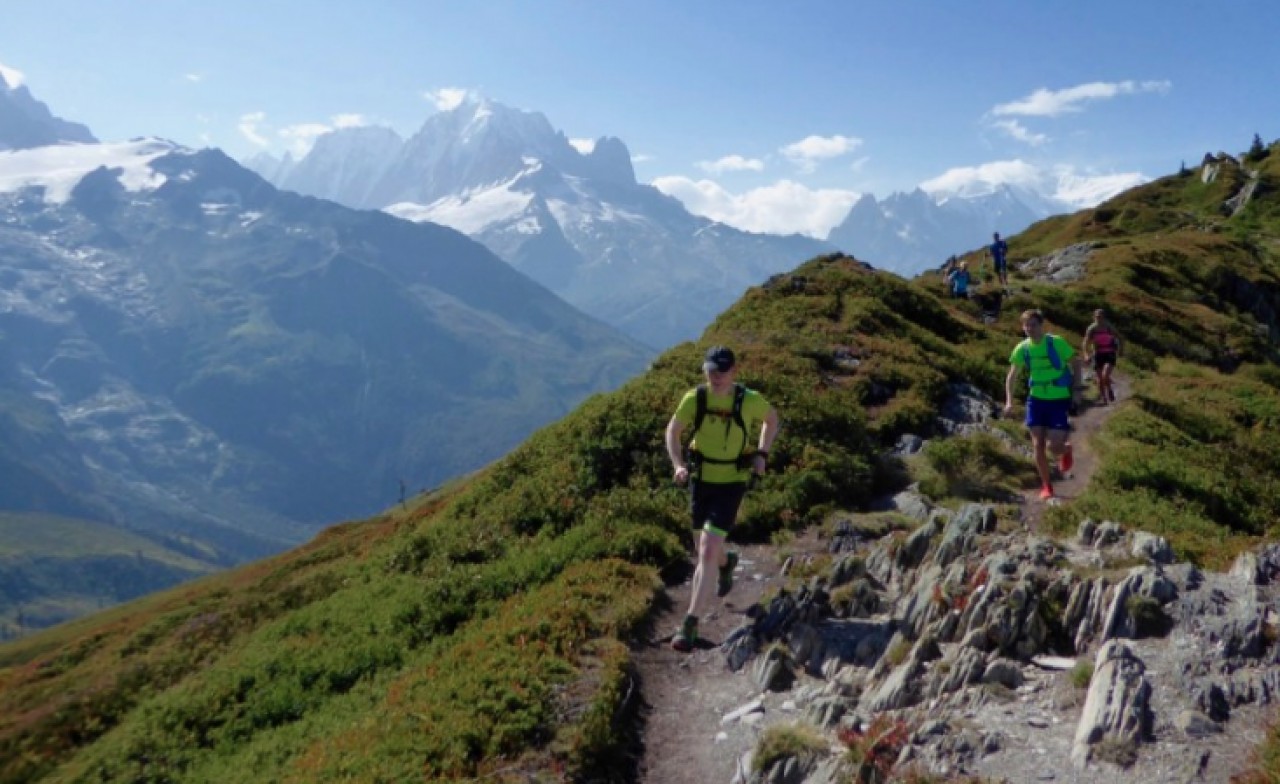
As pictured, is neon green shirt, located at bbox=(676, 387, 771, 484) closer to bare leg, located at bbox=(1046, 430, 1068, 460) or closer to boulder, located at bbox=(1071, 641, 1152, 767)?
boulder, located at bbox=(1071, 641, 1152, 767)

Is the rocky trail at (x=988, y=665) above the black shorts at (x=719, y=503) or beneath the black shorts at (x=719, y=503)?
beneath

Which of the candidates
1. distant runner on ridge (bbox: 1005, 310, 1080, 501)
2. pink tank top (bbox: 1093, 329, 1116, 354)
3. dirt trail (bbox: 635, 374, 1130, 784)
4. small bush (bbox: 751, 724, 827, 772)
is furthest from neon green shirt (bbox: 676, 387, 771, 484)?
pink tank top (bbox: 1093, 329, 1116, 354)

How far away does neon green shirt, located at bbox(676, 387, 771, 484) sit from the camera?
12391mm

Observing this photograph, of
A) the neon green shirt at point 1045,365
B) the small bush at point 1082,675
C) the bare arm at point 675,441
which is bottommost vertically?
the small bush at point 1082,675

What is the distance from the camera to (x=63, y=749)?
17.2 meters

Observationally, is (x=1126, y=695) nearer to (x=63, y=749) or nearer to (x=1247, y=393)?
(x=63, y=749)

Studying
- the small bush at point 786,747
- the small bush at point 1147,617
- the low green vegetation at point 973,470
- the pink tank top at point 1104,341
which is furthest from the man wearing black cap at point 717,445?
the pink tank top at point 1104,341

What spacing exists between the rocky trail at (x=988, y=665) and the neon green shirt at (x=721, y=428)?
2486 mm

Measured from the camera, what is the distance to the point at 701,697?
39.1ft

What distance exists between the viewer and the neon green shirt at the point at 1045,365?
17.3 m

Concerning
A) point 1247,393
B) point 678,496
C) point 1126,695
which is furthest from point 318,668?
point 1247,393

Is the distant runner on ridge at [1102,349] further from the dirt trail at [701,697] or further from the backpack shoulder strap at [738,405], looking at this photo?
the backpack shoulder strap at [738,405]

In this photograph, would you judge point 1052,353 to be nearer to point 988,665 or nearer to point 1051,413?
point 1051,413

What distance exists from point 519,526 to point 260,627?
736cm
